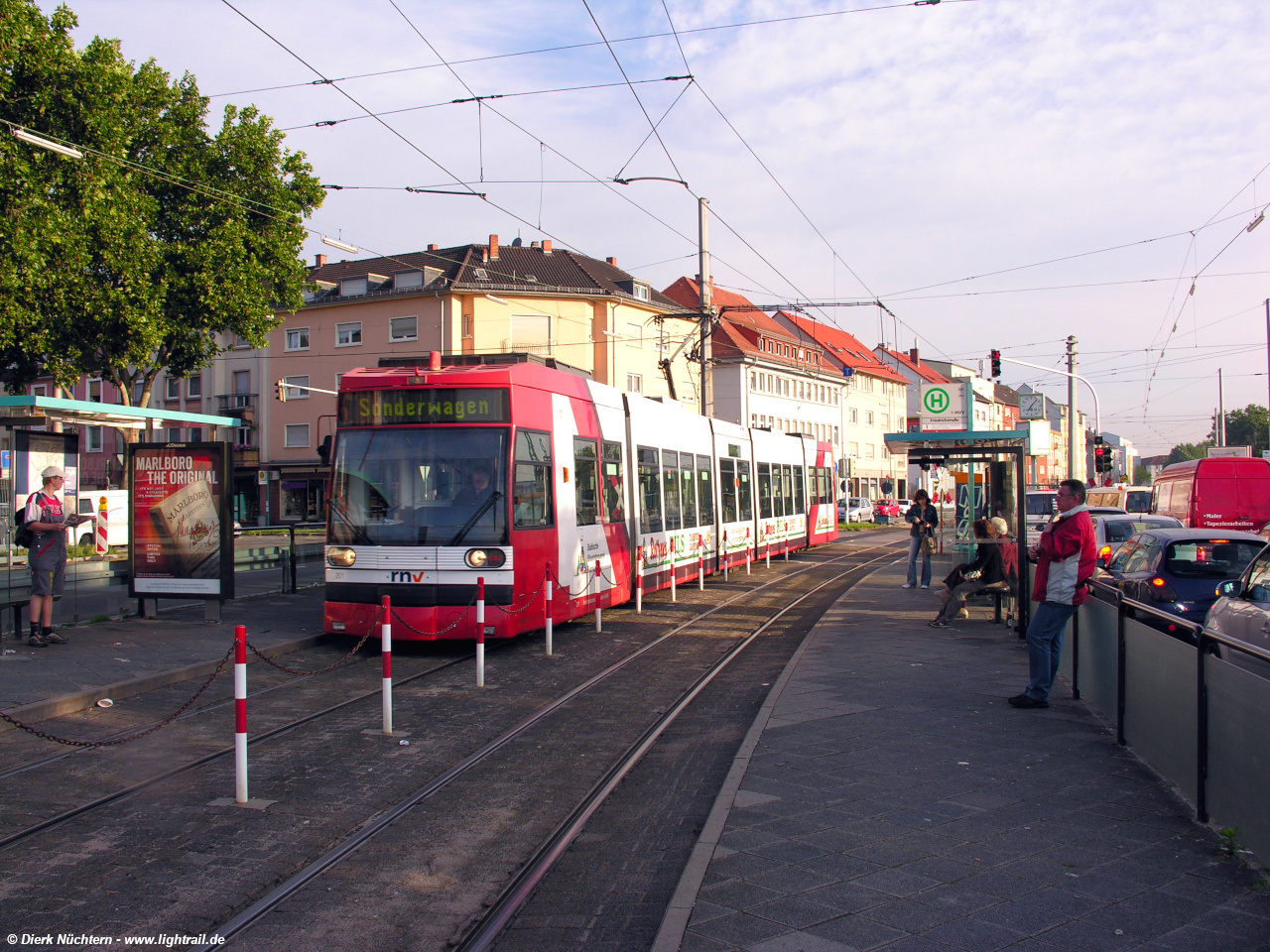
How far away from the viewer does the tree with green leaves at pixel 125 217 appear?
21844 mm

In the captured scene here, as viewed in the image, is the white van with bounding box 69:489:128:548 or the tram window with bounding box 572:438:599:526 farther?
the white van with bounding box 69:489:128:548

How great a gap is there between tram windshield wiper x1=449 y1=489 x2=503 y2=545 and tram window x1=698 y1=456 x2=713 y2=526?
8569mm

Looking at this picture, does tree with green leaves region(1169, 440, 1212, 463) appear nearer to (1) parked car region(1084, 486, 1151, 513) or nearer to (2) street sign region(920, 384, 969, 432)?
(1) parked car region(1084, 486, 1151, 513)

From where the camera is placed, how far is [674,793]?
6.08 metres

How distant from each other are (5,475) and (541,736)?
29.3ft

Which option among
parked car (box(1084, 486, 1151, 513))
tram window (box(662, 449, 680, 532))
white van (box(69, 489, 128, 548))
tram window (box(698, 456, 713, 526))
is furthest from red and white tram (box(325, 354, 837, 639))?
parked car (box(1084, 486, 1151, 513))

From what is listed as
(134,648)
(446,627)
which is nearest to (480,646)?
(446,627)

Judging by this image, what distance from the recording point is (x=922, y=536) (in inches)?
732

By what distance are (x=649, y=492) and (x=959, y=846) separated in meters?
11.4

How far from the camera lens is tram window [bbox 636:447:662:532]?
15680mm

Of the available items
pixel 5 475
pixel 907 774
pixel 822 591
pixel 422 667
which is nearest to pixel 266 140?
pixel 5 475

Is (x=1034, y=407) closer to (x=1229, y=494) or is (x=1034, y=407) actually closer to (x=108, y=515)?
(x=1229, y=494)

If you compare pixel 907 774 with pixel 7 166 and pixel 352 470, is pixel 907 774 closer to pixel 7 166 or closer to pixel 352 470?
pixel 352 470

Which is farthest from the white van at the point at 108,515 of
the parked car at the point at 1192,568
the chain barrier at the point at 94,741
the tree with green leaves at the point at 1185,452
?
the tree with green leaves at the point at 1185,452
